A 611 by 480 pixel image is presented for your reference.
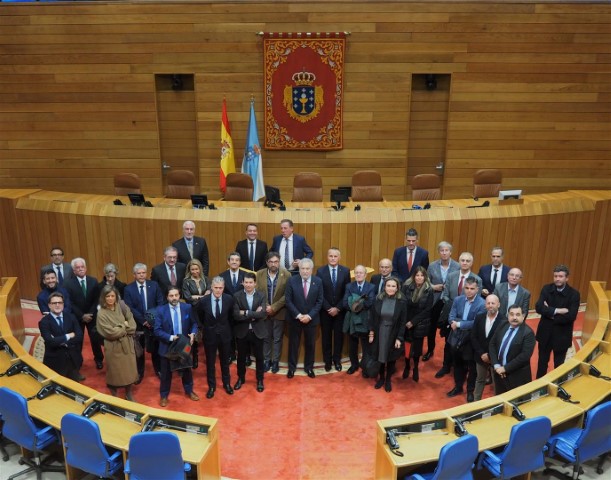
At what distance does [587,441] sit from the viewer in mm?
4320

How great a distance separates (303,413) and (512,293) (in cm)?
224

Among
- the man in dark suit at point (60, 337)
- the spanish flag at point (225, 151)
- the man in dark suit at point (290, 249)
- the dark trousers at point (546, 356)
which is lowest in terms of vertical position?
the dark trousers at point (546, 356)

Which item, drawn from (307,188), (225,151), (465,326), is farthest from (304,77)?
(465,326)

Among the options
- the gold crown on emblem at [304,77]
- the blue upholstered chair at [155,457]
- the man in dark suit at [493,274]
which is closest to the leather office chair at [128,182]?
the gold crown on emblem at [304,77]

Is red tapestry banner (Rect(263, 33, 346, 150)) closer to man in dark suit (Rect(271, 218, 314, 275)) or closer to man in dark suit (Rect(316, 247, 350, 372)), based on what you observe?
man in dark suit (Rect(271, 218, 314, 275))

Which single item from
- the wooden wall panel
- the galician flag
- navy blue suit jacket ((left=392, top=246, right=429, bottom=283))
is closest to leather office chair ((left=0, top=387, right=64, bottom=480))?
navy blue suit jacket ((left=392, top=246, right=429, bottom=283))

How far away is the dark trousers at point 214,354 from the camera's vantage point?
5.56 meters

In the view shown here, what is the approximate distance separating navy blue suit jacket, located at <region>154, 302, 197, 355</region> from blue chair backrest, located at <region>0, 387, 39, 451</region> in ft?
4.06

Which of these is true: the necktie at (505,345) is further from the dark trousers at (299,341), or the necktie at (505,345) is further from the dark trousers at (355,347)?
the dark trousers at (299,341)

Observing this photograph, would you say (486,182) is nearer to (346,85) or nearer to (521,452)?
(346,85)

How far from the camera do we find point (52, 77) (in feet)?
30.3

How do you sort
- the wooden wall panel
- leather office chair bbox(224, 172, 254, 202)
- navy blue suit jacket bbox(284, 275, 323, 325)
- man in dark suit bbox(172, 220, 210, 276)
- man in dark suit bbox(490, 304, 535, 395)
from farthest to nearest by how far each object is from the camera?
the wooden wall panel < leather office chair bbox(224, 172, 254, 202) < man in dark suit bbox(172, 220, 210, 276) < navy blue suit jacket bbox(284, 275, 323, 325) < man in dark suit bbox(490, 304, 535, 395)

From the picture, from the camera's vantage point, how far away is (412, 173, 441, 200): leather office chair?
8141 mm

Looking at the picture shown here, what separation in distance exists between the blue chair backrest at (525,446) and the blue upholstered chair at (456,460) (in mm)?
274
